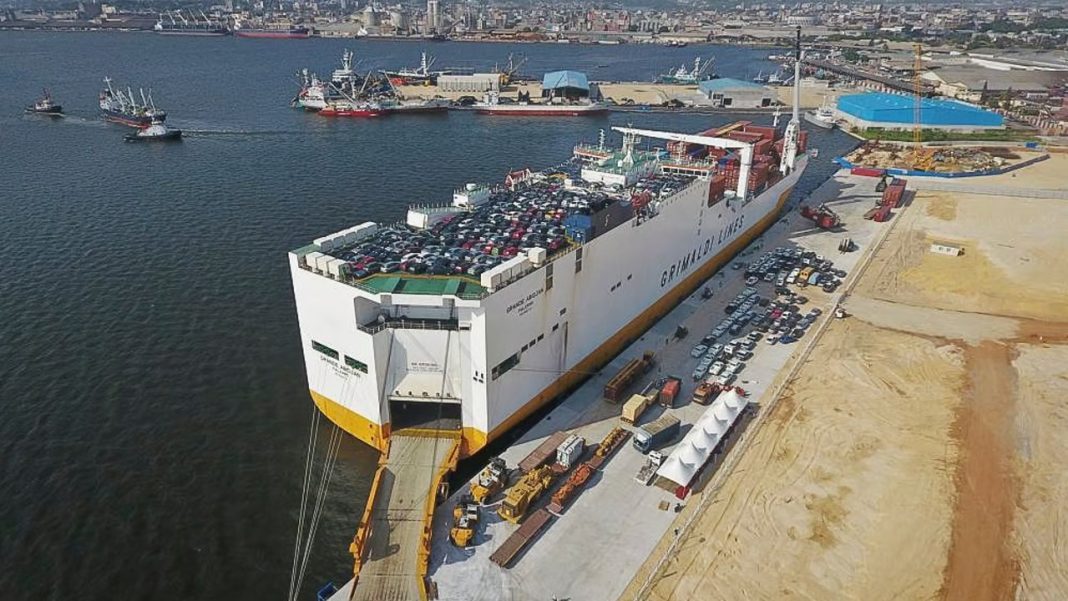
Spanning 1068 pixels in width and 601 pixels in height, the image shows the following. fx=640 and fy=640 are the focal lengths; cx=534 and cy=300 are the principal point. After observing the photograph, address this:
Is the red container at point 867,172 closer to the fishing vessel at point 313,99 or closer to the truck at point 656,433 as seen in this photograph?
the truck at point 656,433

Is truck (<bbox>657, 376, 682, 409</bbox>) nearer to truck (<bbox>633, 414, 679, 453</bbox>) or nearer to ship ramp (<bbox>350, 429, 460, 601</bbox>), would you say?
truck (<bbox>633, 414, 679, 453</bbox>)

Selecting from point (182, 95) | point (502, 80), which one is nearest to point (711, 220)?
point (502, 80)

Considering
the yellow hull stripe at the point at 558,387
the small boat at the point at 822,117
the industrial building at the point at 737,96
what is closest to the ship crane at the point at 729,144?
the yellow hull stripe at the point at 558,387

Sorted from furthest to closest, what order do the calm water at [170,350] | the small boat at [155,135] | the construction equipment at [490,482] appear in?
the small boat at [155,135] < the construction equipment at [490,482] < the calm water at [170,350]

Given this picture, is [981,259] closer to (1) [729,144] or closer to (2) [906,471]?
(1) [729,144]

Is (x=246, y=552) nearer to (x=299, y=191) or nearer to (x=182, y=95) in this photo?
(x=299, y=191)

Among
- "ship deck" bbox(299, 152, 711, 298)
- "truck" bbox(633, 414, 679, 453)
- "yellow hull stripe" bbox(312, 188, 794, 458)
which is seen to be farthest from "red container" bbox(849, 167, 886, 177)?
"truck" bbox(633, 414, 679, 453)
